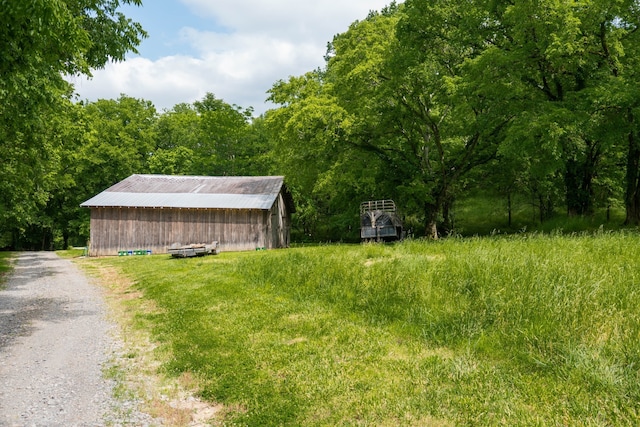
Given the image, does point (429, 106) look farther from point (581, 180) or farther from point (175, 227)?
point (175, 227)

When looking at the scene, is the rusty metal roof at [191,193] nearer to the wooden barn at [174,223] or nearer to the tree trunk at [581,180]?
the wooden barn at [174,223]

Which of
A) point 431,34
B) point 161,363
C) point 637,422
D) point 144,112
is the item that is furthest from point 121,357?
point 144,112

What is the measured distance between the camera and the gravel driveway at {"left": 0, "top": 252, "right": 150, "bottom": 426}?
4926 millimetres

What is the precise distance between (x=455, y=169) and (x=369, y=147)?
599cm

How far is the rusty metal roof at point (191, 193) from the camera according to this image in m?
28.7

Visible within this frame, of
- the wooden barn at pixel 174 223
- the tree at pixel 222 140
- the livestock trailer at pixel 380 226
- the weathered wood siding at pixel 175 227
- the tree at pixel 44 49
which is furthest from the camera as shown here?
the tree at pixel 222 140

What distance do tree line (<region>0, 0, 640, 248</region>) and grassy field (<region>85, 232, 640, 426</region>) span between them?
5.48m

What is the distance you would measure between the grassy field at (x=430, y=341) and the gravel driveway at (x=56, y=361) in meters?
1.05

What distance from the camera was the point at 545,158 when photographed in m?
18.0

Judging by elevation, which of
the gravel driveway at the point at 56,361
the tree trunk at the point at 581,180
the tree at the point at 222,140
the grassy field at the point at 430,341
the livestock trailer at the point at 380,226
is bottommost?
the gravel driveway at the point at 56,361

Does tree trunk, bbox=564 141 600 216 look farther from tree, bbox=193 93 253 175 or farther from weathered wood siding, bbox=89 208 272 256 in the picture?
tree, bbox=193 93 253 175

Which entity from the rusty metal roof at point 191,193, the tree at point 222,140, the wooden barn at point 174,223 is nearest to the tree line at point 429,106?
the rusty metal roof at point 191,193

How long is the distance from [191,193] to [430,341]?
1065 inches

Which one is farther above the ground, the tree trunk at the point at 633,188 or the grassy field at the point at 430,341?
the tree trunk at the point at 633,188
